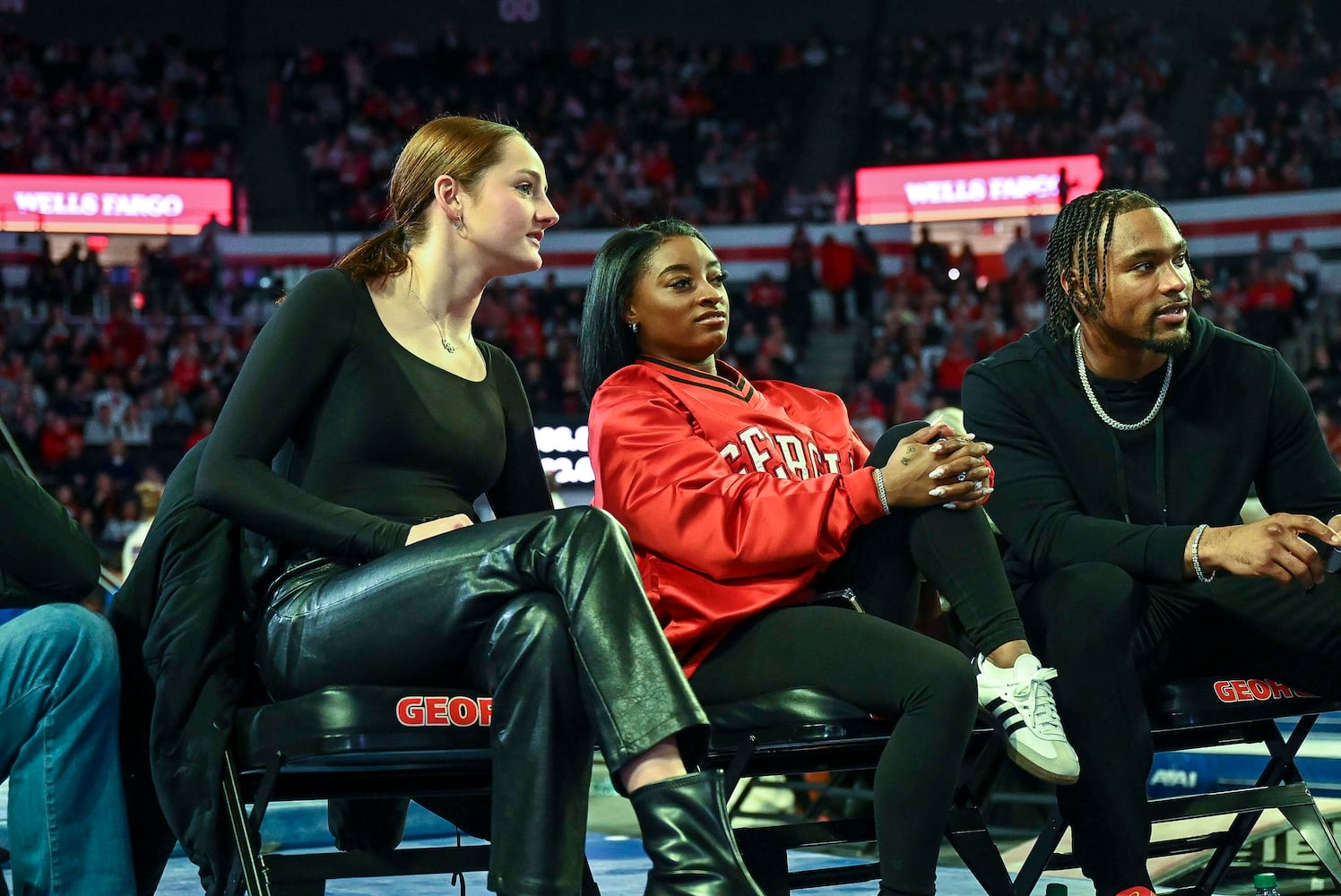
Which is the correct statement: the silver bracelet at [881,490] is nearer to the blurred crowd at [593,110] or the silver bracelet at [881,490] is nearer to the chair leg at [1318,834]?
the chair leg at [1318,834]

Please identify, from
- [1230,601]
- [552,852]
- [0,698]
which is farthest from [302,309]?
[1230,601]

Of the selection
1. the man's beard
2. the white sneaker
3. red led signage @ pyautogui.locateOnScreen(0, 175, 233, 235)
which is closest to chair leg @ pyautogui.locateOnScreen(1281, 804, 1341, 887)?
the white sneaker

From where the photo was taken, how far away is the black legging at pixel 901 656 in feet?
6.59

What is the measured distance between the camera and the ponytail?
235 centimetres

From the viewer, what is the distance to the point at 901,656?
211 cm

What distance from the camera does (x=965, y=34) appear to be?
18312mm

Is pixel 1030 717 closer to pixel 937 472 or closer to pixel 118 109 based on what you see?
pixel 937 472

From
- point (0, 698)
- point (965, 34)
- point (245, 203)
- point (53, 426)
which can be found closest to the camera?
point (0, 698)

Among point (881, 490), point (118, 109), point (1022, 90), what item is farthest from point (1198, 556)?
point (118, 109)

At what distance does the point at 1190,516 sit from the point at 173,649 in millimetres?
1694

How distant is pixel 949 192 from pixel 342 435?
15426 mm

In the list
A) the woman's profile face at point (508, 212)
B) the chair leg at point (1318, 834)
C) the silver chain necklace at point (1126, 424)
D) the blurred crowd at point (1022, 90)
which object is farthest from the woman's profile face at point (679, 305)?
the blurred crowd at point (1022, 90)

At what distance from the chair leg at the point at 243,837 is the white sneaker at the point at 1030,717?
102 cm

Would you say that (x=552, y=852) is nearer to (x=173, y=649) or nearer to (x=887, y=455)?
(x=173, y=649)
